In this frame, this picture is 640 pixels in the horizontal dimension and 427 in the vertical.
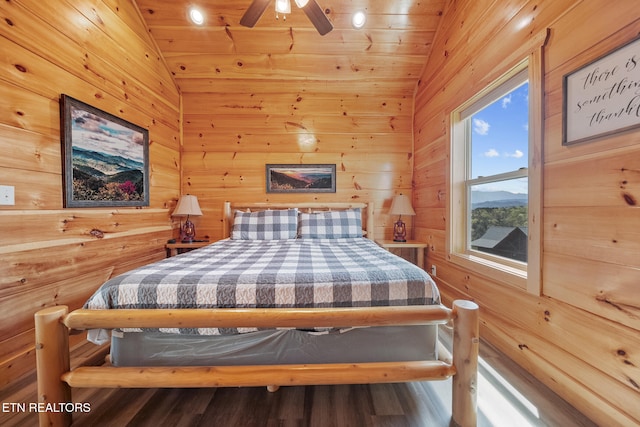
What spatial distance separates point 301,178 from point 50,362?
2.52 metres

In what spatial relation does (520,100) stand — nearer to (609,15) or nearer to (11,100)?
(609,15)

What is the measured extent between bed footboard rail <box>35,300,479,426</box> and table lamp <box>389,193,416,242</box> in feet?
6.08

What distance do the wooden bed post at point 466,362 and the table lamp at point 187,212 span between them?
270 cm

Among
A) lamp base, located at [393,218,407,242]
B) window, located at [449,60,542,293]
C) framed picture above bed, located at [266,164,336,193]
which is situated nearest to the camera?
window, located at [449,60,542,293]

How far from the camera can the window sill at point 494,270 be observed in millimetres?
1532

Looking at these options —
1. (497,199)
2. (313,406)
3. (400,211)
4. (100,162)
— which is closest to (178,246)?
(100,162)

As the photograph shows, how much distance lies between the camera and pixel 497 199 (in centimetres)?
191

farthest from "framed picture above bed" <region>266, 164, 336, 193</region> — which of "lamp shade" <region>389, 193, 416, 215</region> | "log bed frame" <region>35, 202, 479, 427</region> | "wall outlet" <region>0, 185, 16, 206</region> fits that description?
"log bed frame" <region>35, 202, 479, 427</region>

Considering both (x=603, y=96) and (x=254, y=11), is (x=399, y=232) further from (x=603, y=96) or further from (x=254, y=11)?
(x=254, y=11)

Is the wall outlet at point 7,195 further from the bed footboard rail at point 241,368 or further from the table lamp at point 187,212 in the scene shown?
the table lamp at point 187,212

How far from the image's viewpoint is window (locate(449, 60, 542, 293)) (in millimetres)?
1444

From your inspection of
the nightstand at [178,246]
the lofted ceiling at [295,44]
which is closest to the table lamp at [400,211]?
the lofted ceiling at [295,44]

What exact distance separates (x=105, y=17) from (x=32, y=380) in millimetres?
2628

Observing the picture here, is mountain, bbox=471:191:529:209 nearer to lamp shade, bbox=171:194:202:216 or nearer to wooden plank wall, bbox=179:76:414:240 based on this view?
wooden plank wall, bbox=179:76:414:240
